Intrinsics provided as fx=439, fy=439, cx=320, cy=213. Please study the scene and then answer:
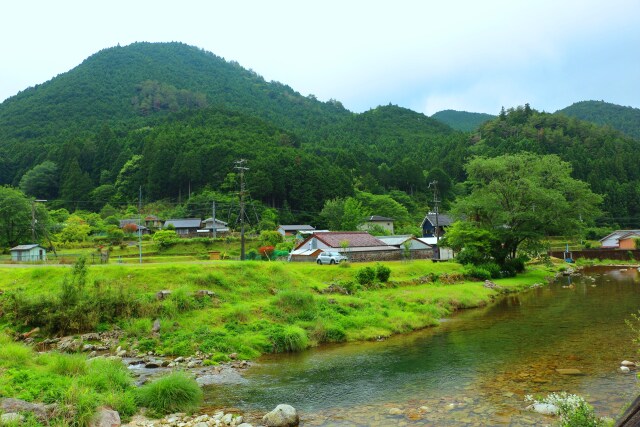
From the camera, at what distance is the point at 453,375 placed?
611 inches

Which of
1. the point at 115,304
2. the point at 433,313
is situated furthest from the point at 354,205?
the point at 115,304

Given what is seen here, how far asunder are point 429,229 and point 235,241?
36.1m

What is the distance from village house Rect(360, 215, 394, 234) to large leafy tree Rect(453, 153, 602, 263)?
3269cm

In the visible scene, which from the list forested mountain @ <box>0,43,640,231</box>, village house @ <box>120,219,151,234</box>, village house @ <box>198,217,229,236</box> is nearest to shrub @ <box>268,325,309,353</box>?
village house @ <box>198,217,229,236</box>

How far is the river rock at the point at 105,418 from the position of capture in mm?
10664

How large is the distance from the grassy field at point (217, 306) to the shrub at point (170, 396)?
5.46 meters

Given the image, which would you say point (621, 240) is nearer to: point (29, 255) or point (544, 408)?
point (544, 408)

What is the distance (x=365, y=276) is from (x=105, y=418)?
23060 mm

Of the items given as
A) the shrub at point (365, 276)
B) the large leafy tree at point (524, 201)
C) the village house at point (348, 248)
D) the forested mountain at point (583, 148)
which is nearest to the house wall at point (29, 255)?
the village house at point (348, 248)

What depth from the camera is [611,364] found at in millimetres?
16016

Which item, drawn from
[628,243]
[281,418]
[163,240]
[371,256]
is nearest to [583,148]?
[628,243]

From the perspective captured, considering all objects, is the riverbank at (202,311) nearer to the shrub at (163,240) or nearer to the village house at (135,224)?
the shrub at (163,240)

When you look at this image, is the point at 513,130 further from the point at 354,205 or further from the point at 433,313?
the point at 433,313

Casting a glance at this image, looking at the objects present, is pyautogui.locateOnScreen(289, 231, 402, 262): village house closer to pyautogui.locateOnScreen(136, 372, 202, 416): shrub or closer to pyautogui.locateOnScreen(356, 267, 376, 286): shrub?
pyautogui.locateOnScreen(356, 267, 376, 286): shrub
